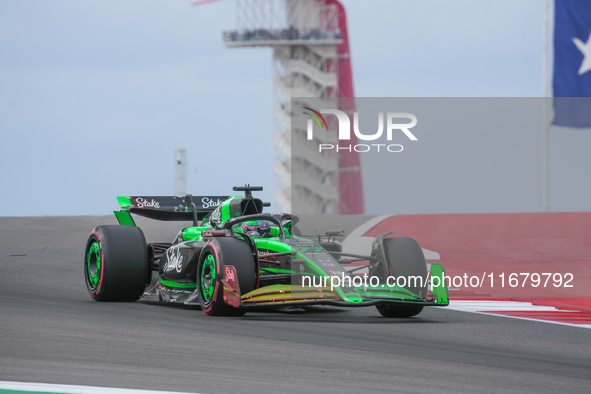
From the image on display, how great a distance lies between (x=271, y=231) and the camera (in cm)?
1156

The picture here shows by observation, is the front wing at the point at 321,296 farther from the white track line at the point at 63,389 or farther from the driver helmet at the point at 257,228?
the white track line at the point at 63,389

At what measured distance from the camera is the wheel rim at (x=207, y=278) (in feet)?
35.4

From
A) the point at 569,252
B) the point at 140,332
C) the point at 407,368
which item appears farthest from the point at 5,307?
the point at 569,252

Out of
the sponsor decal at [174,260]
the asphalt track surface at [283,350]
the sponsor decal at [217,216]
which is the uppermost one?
the sponsor decal at [217,216]

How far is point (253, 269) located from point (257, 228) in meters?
1.07

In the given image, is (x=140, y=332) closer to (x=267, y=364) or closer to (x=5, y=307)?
(x=267, y=364)

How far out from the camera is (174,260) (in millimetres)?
12055

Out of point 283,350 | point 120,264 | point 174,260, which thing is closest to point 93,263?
point 120,264

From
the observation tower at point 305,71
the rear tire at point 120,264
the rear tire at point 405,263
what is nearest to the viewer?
the rear tire at point 405,263

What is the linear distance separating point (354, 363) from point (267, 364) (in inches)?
25.5

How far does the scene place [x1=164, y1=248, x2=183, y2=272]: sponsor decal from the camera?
39.0ft

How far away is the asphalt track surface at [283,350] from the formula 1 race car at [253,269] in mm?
242

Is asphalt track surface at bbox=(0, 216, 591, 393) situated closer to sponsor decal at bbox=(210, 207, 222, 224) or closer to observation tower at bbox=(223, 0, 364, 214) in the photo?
sponsor decal at bbox=(210, 207, 222, 224)

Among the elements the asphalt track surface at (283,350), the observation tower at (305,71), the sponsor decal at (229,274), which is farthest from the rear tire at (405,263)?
the observation tower at (305,71)
